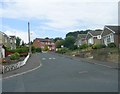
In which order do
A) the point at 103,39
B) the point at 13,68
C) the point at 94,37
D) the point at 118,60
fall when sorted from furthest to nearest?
the point at 94,37, the point at 103,39, the point at 118,60, the point at 13,68

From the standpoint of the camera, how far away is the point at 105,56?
37.1 metres

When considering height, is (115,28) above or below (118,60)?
above

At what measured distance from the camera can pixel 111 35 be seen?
58.2 metres

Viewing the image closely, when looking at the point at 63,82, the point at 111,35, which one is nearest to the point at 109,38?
the point at 111,35

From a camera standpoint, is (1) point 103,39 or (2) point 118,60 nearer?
(2) point 118,60

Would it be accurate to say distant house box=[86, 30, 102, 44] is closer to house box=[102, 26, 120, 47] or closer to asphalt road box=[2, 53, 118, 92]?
house box=[102, 26, 120, 47]

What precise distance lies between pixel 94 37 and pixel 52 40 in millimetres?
99982

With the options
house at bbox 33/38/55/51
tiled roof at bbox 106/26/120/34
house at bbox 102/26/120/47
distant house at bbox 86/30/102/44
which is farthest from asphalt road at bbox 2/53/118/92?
house at bbox 33/38/55/51

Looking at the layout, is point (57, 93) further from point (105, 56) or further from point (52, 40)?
point (52, 40)

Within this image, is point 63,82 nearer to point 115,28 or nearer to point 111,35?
point 111,35

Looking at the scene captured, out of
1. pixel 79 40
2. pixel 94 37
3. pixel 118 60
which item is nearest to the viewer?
pixel 118 60

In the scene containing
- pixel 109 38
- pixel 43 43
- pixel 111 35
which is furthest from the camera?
pixel 43 43

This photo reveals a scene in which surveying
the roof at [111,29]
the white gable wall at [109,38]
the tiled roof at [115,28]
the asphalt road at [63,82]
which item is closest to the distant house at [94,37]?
the white gable wall at [109,38]

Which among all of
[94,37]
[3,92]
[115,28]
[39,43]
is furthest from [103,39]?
[39,43]
